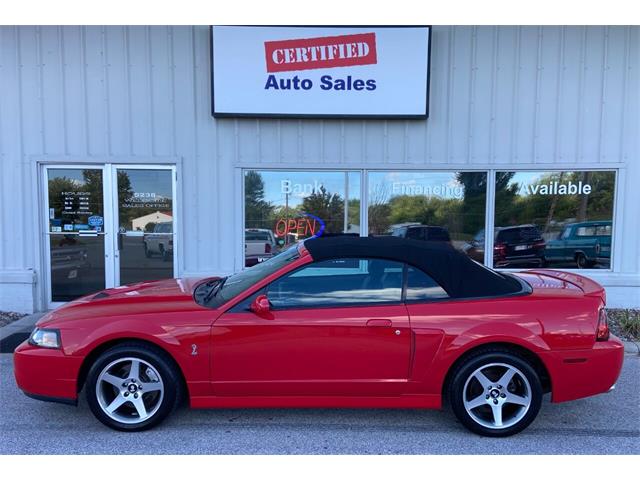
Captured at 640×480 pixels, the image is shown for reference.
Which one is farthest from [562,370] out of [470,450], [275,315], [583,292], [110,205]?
[110,205]

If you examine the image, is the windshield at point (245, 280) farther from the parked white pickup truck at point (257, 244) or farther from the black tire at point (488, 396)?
the parked white pickup truck at point (257, 244)

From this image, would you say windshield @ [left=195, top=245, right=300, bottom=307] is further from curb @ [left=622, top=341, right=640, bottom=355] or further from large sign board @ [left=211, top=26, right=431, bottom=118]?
curb @ [left=622, top=341, right=640, bottom=355]

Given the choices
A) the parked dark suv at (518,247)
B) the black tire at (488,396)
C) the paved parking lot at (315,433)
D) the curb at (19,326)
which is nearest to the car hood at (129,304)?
the paved parking lot at (315,433)

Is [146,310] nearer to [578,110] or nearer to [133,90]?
[133,90]

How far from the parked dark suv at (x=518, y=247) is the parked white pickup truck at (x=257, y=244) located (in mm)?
3720

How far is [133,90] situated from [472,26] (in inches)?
212

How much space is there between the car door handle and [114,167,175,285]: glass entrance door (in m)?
4.74

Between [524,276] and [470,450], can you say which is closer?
[470,450]

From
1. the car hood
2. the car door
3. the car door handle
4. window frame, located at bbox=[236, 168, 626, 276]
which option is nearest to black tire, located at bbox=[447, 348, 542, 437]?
the car door

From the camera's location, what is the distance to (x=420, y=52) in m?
6.61

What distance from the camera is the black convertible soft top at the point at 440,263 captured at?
3377mm

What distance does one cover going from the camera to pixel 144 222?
6977mm

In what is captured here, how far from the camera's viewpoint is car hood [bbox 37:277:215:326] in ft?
11.0

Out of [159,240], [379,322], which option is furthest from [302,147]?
[379,322]
